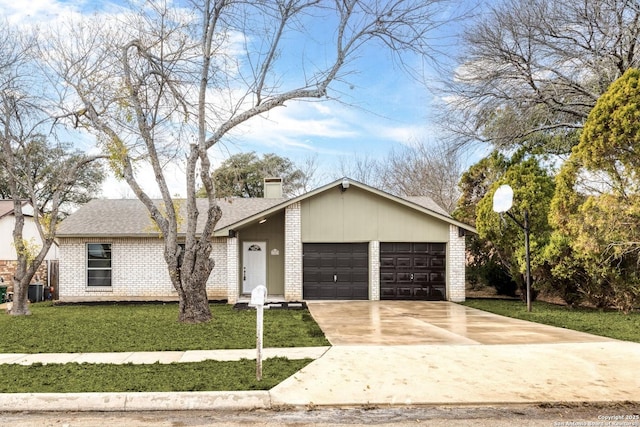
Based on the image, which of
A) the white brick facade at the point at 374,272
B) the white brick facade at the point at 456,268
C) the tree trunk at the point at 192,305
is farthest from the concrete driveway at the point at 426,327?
the tree trunk at the point at 192,305

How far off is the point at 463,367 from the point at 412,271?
425 inches

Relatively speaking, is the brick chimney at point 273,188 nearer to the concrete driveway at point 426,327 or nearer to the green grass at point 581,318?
the concrete driveway at point 426,327

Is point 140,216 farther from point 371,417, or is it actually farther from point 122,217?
point 371,417

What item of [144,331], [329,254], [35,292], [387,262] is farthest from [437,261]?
[35,292]

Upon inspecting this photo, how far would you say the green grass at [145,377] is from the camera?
18.8ft

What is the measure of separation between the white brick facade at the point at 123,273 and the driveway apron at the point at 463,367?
9052mm

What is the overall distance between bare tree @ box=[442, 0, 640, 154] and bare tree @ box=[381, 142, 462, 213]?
45.1 feet

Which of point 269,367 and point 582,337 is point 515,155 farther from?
point 269,367

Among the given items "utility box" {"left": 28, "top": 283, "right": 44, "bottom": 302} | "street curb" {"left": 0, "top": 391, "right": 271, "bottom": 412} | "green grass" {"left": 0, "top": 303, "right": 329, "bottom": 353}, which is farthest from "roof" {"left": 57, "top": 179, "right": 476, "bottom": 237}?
"street curb" {"left": 0, "top": 391, "right": 271, "bottom": 412}

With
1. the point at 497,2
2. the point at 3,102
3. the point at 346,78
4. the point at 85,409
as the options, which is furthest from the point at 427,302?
the point at 3,102

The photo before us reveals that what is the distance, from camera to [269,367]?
6762 mm

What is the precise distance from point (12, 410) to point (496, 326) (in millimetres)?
9264

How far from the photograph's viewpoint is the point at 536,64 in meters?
16.4

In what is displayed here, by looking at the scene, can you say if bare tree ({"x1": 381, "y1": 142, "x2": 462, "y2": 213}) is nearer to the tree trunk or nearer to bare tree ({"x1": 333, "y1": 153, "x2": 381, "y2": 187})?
bare tree ({"x1": 333, "y1": 153, "x2": 381, "y2": 187})
